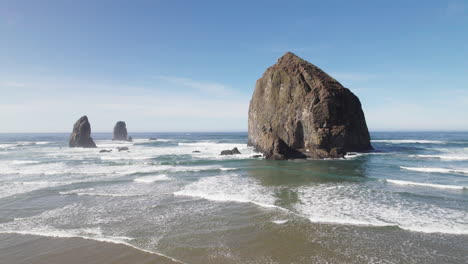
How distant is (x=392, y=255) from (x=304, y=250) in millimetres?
2844

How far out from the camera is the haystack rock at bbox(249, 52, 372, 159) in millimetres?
36656

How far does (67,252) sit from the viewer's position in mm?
8641

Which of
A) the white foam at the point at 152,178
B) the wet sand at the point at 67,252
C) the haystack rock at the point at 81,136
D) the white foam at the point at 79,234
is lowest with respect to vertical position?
the wet sand at the point at 67,252

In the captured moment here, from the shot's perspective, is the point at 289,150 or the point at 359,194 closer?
the point at 359,194

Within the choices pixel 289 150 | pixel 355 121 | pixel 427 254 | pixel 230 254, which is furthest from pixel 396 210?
pixel 355 121

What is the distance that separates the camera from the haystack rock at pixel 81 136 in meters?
63.6

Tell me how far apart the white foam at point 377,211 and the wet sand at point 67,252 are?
765 centimetres

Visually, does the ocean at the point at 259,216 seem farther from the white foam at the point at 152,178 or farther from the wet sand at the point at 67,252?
the wet sand at the point at 67,252

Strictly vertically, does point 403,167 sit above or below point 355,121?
below

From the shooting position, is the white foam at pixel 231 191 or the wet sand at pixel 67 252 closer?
the wet sand at pixel 67 252

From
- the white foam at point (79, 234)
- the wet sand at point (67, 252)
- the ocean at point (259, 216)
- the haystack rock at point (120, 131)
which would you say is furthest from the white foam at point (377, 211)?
the haystack rock at point (120, 131)

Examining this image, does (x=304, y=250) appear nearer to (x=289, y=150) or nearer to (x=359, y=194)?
(x=359, y=194)

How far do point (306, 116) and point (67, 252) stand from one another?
35107 mm

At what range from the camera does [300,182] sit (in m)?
19.8
